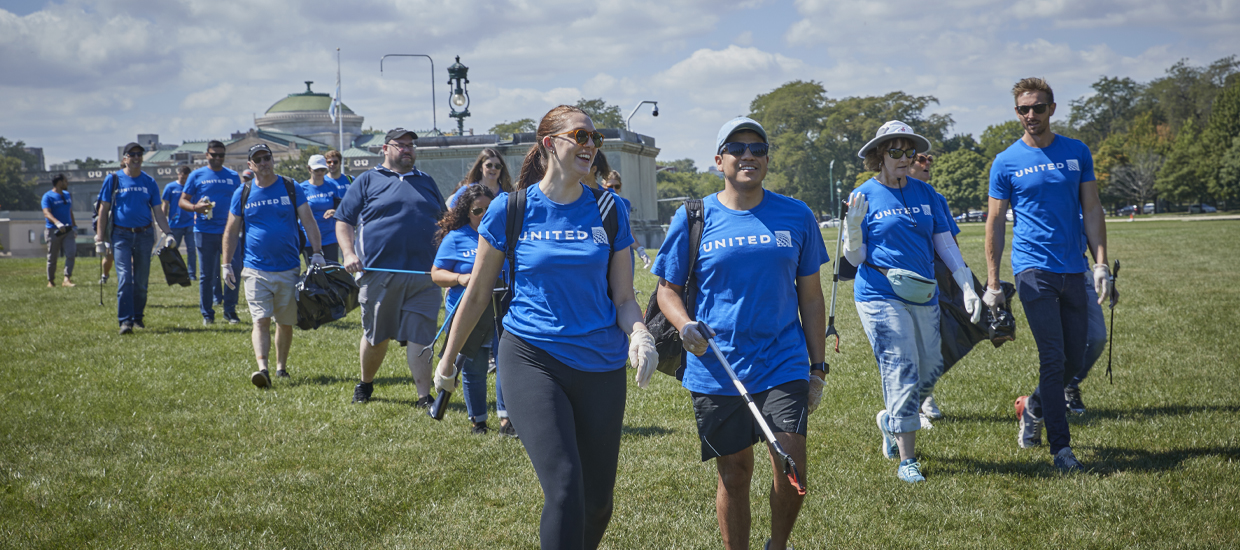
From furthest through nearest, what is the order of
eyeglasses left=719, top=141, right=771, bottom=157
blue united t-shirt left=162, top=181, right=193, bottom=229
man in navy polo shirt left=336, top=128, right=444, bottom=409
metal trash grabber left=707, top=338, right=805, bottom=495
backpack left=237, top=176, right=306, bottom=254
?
1. blue united t-shirt left=162, top=181, right=193, bottom=229
2. backpack left=237, top=176, right=306, bottom=254
3. man in navy polo shirt left=336, top=128, right=444, bottom=409
4. eyeglasses left=719, top=141, right=771, bottom=157
5. metal trash grabber left=707, top=338, right=805, bottom=495

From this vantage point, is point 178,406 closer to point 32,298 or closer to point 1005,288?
point 1005,288

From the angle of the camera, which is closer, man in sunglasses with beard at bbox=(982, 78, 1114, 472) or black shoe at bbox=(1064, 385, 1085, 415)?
man in sunglasses with beard at bbox=(982, 78, 1114, 472)

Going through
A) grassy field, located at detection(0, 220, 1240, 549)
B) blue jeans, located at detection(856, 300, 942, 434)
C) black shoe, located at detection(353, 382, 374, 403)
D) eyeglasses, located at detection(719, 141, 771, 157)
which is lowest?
grassy field, located at detection(0, 220, 1240, 549)

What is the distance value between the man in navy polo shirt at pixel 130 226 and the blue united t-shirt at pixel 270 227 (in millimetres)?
3637

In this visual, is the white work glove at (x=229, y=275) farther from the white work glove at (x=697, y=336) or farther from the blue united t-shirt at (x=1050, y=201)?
the blue united t-shirt at (x=1050, y=201)

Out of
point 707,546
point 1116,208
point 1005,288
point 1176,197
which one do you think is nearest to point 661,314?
point 707,546

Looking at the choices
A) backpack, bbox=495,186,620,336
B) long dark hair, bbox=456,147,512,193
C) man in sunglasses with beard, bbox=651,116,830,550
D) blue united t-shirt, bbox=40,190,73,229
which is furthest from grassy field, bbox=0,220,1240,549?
blue united t-shirt, bbox=40,190,73,229

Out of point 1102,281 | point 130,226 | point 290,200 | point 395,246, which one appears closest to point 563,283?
point 1102,281

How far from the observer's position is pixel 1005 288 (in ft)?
19.7

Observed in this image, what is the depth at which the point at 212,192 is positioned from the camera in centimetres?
1209

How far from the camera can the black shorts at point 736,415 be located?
144 inches

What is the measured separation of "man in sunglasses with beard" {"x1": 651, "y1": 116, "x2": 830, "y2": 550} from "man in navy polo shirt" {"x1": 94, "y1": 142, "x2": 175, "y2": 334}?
9.29 m

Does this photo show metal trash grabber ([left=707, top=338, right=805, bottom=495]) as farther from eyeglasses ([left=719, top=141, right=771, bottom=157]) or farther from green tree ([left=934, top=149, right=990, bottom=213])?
green tree ([left=934, top=149, right=990, bottom=213])

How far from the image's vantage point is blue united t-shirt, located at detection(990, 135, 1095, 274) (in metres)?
5.36
